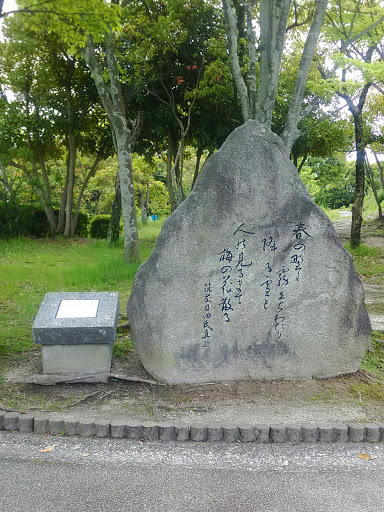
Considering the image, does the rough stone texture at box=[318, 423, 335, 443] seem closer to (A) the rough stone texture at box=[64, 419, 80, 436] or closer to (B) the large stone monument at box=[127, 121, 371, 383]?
(B) the large stone monument at box=[127, 121, 371, 383]

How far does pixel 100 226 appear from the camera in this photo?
18.7 m

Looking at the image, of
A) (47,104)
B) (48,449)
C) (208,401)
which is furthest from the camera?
(47,104)

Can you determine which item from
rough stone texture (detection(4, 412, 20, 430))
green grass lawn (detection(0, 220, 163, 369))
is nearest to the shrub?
green grass lawn (detection(0, 220, 163, 369))

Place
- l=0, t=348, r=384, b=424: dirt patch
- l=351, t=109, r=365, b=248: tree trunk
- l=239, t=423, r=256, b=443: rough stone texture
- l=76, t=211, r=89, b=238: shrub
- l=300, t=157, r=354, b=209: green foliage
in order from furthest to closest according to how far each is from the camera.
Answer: l=300, t=157, r=354, b=209: green foliage
l=76, t=211, r=89, b=238: shrub
l=351, t=109, r=365, b=248: tree trunk
l=0, t=348, r=384, b=424: dirt patch
l=239, t=423, r=256, b=443: rough stone texture

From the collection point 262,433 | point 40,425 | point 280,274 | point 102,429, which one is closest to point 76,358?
point 40,425

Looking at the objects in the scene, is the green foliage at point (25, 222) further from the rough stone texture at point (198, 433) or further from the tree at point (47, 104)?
the rough stone texture at point (198, 433)

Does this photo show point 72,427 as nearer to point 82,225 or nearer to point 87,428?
point 87,428

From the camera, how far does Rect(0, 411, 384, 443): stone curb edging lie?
12.7 ft

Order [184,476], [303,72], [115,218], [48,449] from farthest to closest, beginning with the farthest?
[115,218]
[303,72]
[48,449]
[184,476]

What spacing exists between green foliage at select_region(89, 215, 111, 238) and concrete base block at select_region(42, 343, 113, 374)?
14.1 metres

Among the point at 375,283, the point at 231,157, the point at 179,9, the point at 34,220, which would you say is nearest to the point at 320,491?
the point at 231,157

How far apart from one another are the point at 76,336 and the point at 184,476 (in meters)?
1.80

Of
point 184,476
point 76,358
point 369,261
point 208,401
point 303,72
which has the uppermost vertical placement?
point 303,72

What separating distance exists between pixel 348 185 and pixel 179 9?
107ft
